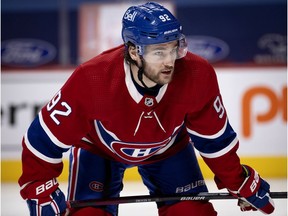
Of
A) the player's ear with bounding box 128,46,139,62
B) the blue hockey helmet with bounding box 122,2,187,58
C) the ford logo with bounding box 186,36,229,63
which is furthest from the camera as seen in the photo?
the ford logo with bounding box 186,36,229,63

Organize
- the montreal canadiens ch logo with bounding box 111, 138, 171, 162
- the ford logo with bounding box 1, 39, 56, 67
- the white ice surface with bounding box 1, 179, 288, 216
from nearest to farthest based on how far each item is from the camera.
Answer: the montreal canadiens ch logo with bounding box 111, 138, 171, 162, the white ice surface with bounding box 1, 179, 288, 216, the ford logo with bounding box 1, 39, 56, 67

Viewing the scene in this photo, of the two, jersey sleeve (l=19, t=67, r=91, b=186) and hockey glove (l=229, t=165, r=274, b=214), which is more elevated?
jersey sleeve (l=19, t=67, r=91, b=186)

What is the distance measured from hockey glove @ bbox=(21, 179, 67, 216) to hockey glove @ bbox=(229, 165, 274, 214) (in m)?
0.73

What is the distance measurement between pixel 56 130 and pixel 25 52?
6.48 metres

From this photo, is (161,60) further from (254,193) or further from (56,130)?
(254,193)

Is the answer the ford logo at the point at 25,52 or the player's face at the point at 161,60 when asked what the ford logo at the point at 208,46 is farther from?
the player's face at the point at 161,60

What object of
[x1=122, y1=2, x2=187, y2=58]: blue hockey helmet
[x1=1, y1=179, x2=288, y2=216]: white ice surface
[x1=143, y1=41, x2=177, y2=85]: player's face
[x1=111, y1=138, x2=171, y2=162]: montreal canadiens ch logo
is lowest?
[x1=1, y1=179, x2=288, y2=216]: white ice surface

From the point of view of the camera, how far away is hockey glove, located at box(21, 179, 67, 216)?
2840 millimetres

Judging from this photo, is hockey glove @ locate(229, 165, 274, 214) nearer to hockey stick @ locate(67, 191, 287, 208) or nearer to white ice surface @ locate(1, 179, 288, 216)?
hockey stick @ locate(67, 191, 287, 208)

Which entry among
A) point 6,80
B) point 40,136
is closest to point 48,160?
point 40,136

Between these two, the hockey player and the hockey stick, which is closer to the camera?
the hockey player

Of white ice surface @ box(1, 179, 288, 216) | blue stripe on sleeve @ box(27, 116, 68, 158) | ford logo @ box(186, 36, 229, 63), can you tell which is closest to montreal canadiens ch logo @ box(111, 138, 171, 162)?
blue stripe on sleeve @ box(27, 116, 68, 158)

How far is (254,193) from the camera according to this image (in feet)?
9.74

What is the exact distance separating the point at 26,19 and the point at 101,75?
6.24 meters
